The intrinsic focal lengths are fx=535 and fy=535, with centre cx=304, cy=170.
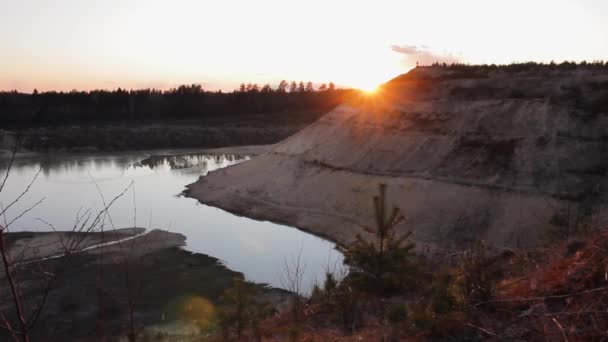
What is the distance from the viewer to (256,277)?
60.0 ft

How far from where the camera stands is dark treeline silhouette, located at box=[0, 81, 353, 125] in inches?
3238

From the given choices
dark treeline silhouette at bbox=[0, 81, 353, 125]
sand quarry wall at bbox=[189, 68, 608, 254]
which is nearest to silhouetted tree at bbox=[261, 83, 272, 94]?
dark treeline silhouette at bbox=[0, 81, 353, 125]

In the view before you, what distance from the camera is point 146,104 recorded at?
88188 mm

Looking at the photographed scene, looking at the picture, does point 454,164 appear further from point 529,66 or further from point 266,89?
point 266,89

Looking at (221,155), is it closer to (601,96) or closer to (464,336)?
(601,96)

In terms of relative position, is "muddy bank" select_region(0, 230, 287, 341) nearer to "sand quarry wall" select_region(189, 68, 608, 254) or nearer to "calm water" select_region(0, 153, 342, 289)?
"calm water" select_region(0, 153, 342, 289)

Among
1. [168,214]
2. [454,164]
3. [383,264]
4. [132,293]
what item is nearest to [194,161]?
[168,214]

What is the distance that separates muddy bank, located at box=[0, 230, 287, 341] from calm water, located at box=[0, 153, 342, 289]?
1.30 meters

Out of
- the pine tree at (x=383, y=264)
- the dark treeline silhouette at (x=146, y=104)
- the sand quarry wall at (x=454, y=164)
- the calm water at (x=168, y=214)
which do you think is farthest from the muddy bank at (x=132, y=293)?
the dark treeline silhouette at (x=146, y=104)

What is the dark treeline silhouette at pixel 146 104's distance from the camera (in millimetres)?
82250

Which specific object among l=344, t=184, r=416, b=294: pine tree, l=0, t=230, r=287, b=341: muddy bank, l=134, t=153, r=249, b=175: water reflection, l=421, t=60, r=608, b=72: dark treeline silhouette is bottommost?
l=0, t=230, r=287, b=341: muddy bank

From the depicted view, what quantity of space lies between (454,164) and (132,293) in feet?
48.9

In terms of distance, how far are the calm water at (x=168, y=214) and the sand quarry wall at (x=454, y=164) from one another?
1.55 meters

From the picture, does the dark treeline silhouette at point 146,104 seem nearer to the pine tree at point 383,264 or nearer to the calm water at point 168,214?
the calm water at point 168,214
